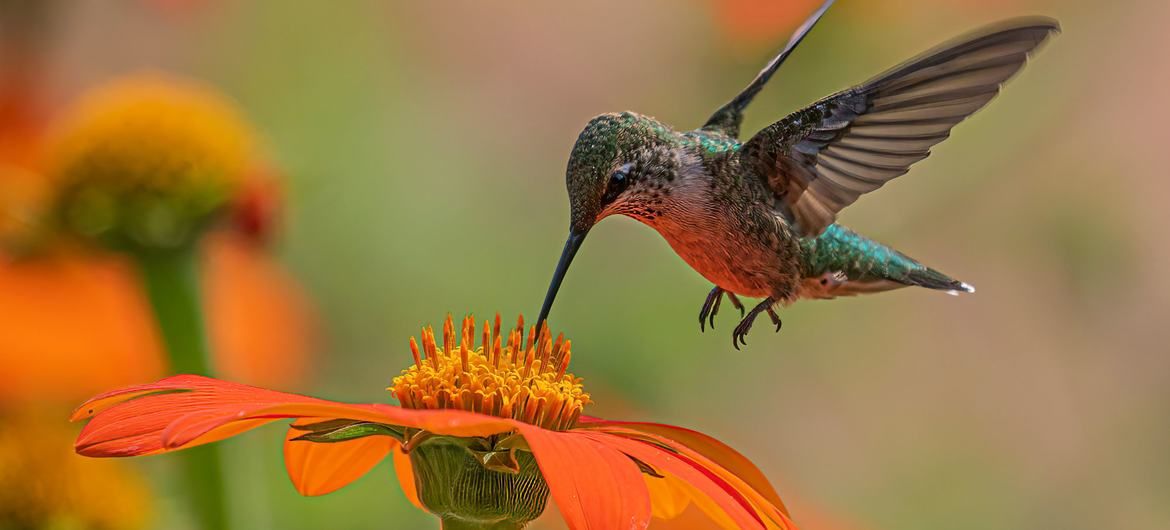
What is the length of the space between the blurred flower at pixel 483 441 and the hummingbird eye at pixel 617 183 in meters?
0.10

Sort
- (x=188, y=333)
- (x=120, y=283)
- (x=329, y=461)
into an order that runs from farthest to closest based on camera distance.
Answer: (x=120, y=283) < (x=188, y=333) < (x=329, y=461)

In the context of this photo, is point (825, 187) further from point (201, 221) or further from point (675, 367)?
point (675, 367)

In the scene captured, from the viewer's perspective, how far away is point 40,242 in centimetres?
138

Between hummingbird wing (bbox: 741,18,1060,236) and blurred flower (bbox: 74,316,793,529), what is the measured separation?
22cm

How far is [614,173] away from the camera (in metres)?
0.77

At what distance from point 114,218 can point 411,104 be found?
1.06 metres

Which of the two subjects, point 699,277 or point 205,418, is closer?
point 205,418

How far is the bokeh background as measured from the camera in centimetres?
163

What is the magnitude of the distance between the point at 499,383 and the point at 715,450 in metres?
0.14

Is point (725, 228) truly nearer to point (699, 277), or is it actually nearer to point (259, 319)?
point (699, 277)

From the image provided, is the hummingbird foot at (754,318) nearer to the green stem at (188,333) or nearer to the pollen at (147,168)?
the green stem at (188,333)

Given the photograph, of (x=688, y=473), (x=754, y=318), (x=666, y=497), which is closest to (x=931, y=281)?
(x=754, y=318)

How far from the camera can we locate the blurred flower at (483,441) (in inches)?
21.0

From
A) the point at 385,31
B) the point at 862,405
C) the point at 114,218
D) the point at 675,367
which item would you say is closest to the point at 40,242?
the point at 114,218
